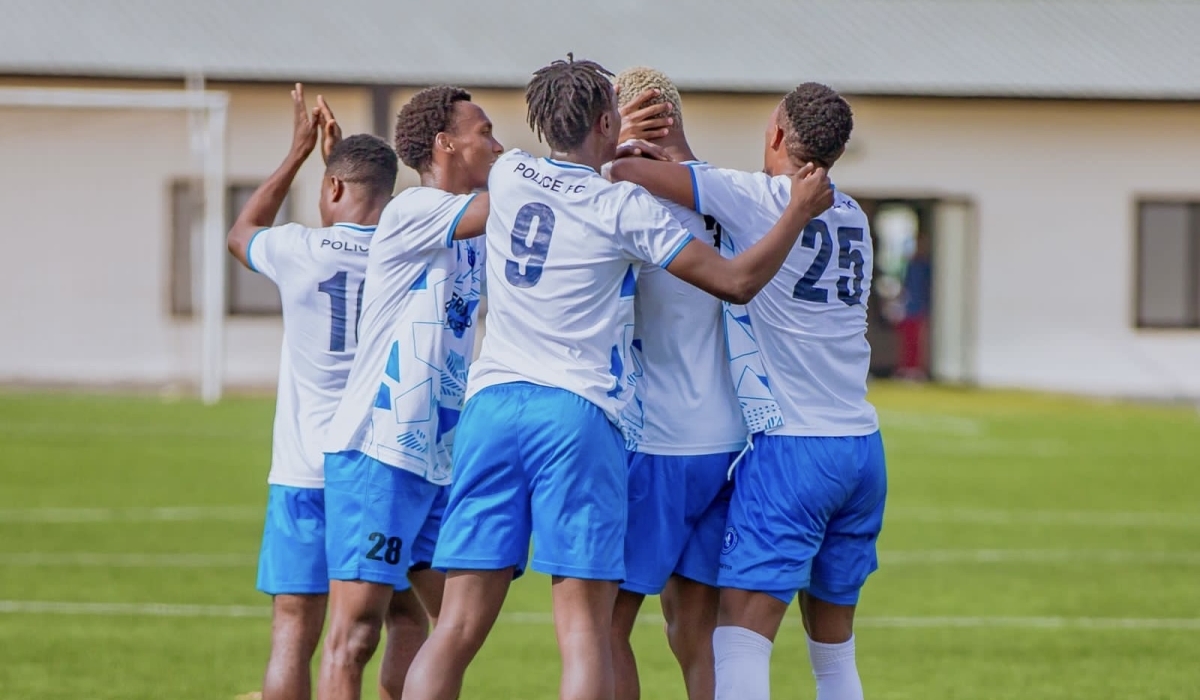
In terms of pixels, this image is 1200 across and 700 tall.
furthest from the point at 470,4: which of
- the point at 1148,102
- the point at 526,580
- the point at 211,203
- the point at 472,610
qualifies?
the point at 472,610

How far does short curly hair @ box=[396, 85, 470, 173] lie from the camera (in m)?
5.33

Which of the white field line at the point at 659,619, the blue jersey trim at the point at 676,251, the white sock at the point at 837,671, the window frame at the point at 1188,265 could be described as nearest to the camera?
the blue jersey trim at the point at 676,251

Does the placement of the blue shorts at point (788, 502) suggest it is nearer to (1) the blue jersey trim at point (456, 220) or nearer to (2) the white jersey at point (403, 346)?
(2) the white jersey at point (403, 346)

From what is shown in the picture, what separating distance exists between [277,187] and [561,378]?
1677 millimetres

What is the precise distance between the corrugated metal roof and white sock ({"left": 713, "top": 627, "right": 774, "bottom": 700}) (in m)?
20.7

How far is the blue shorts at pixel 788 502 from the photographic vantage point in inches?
201

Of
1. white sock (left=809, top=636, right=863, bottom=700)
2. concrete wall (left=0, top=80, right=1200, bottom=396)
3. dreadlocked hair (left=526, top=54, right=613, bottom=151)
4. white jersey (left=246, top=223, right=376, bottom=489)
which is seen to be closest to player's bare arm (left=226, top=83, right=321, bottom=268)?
white jersey (left=246, top=223, right=376, bottom=489)

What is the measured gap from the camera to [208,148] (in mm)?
22500

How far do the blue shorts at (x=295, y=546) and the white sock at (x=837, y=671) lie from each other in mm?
1586

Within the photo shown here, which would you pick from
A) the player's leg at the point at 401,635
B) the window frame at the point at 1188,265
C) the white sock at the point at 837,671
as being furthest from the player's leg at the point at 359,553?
the window frame at the point at 1188,265

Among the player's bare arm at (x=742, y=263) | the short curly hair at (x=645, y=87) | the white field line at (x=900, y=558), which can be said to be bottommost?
the white field line at (x=900, y=558)

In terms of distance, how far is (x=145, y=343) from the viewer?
24.2 metres

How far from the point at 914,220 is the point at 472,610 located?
2462 centimetres

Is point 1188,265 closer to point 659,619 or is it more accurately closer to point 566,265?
point 659,619
